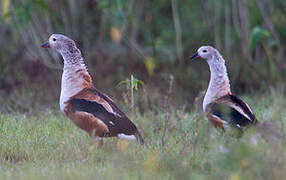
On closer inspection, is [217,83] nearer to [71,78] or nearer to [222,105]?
[222,105]

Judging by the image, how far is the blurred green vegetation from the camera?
32.4 ft

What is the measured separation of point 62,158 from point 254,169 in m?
2.14

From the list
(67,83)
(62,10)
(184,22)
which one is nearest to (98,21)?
(62,10)

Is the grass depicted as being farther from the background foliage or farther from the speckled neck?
the speckled neck

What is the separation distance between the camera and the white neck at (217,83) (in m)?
6.51

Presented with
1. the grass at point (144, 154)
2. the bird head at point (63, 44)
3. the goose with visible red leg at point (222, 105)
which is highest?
the bird head at point (63, 44)

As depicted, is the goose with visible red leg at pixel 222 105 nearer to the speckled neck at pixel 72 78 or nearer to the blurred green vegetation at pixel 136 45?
the speckled neck at pixel 72 78

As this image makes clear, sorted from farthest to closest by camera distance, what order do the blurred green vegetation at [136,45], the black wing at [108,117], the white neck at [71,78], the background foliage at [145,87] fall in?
1. the blurred green vegetation at [136,45]
2. the white neck at [71,78]
3. the black wing at [108,117]
4. the background foliage at [145,87]

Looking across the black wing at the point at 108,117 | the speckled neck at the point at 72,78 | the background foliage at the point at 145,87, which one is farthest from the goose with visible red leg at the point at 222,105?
the speckled neck at the point at 72,78

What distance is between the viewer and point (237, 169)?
406cm

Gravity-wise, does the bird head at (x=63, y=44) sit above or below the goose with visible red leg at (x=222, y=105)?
above

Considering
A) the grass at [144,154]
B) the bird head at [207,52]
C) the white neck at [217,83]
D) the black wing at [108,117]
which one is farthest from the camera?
the bird head at [207,52]

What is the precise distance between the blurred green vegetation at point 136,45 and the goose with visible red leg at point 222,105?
2274 mm

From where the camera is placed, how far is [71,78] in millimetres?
6293
